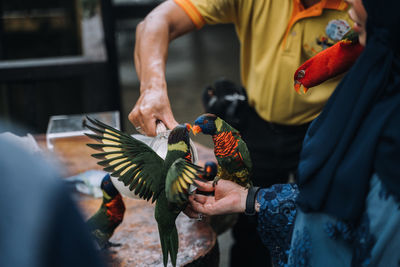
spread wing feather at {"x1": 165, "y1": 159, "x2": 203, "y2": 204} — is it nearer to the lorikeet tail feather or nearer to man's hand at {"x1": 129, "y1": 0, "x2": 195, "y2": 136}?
the lorikeet tail feather

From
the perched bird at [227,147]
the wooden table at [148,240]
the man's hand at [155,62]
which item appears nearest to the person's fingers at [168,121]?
the man's hand at [155,62]

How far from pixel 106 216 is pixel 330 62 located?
775mm

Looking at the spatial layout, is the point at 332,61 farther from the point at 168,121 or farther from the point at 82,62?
the point at 82,62

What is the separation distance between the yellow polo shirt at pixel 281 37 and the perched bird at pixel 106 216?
2.12 ft

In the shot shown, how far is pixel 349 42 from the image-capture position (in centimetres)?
93

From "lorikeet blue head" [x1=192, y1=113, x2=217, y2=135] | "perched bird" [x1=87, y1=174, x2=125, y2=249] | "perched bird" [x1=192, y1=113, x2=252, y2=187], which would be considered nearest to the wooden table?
"perched bird" [x1=87, y1=174, x2=125, y2=249]

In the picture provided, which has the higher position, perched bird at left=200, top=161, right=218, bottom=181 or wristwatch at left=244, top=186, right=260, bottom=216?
wristwatch at left=244, top=186, right=260, bottom=216

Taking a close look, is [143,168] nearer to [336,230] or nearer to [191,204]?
[191,204]

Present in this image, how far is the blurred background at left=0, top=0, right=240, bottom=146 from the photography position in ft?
8.59

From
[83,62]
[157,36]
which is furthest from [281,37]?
[83,62]

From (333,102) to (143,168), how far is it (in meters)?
0.46

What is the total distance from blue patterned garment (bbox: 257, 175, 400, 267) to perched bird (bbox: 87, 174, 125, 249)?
47cm

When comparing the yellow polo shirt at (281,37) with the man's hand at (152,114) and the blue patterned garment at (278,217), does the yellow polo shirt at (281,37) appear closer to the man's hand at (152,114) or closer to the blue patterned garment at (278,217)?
the man's hand at (152,114)

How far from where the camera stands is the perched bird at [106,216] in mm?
1282
